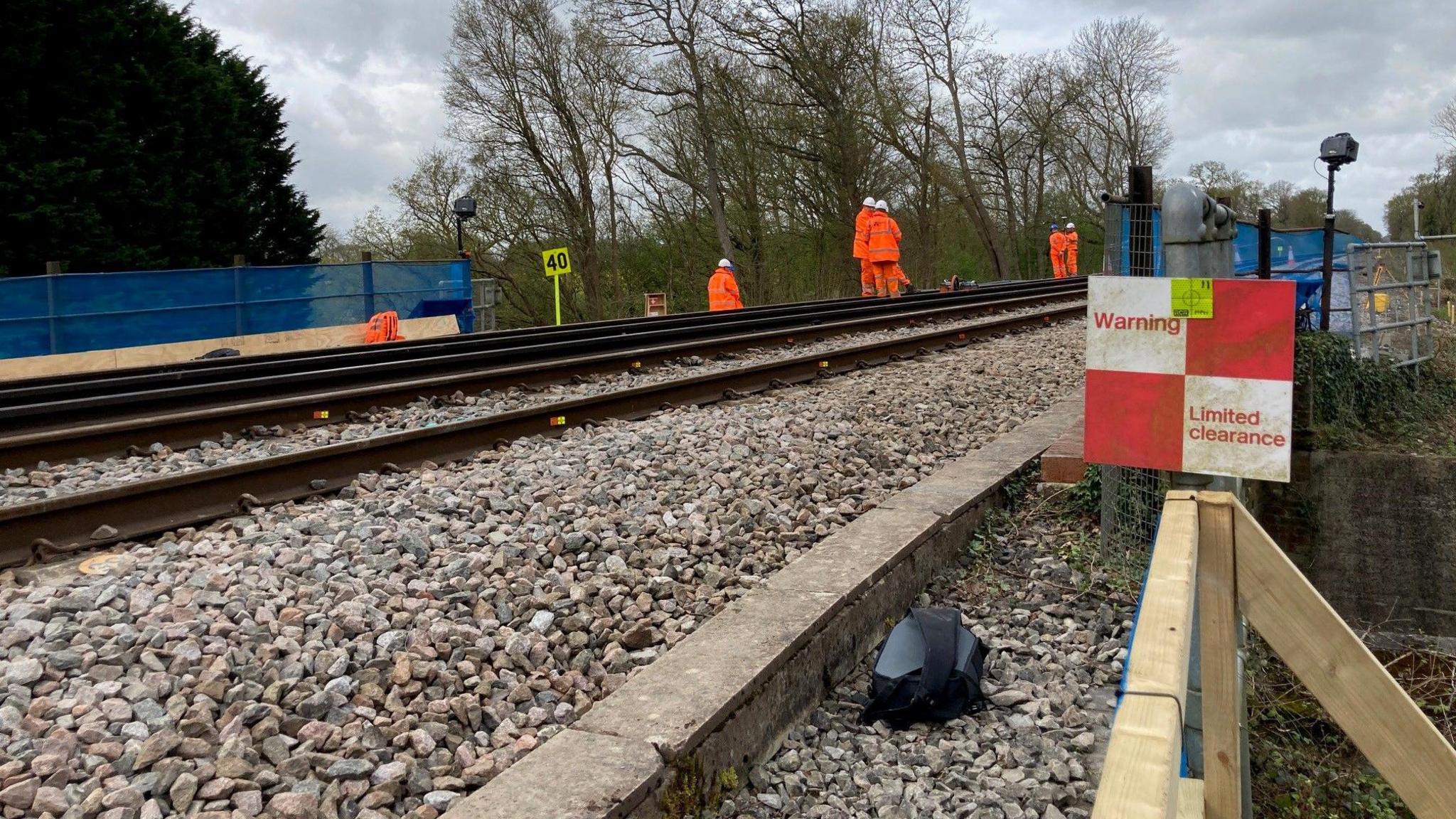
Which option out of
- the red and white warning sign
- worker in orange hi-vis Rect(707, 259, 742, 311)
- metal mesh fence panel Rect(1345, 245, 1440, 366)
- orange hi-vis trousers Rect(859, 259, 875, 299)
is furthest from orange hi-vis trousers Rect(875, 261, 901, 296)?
the red and white warning sign

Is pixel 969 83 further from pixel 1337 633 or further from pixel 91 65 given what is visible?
pixel 1337 633

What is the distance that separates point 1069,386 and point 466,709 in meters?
7.42

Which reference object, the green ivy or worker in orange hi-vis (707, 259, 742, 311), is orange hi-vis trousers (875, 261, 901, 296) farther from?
the green ivy

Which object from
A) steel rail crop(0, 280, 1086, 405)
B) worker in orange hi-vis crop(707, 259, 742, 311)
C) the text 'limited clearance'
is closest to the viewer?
the text 'limited clearance'

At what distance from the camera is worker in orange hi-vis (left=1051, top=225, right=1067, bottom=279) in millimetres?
35219

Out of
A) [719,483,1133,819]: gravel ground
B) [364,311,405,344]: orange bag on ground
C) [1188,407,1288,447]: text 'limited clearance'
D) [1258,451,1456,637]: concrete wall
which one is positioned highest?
[364,311,405,344]: orange bag on ground

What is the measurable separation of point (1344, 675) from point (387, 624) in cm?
284

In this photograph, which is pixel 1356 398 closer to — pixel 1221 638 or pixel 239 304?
pixel 1221 638


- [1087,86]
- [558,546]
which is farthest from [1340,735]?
[1087,86]

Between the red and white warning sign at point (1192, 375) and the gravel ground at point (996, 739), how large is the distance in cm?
100

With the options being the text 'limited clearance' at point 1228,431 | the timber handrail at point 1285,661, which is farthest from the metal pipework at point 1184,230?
the timber handrail at point 1285,661

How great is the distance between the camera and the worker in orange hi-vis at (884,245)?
19641mm

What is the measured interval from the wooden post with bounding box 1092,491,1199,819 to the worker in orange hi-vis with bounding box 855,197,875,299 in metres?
18.1

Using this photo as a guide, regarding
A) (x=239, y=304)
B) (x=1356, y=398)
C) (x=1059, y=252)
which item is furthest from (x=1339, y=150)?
(x=1059, y=252)
